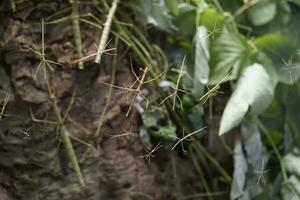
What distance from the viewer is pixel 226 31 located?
821mm

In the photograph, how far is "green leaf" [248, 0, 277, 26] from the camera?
0.88 meters

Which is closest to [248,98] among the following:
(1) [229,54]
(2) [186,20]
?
(1) [229,54]

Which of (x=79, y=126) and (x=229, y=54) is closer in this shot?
(x=79, y=126)

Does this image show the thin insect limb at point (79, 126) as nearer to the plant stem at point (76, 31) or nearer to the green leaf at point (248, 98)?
the plant stem at point (76, 31)

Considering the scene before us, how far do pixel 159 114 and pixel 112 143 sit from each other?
11cm

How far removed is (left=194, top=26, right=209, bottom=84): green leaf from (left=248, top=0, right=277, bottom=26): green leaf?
0.48 ft

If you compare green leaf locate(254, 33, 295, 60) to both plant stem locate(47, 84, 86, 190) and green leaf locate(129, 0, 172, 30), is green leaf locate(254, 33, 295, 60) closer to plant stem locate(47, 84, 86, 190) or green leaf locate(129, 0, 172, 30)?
green leaf locate(129, 0, 172, 30)

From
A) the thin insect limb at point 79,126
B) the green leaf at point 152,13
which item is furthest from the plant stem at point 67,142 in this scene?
the green leaf at point 152,13

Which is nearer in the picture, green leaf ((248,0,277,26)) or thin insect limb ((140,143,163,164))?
thin insect limb ((140,143,163,164))

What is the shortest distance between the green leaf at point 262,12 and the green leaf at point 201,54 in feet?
0.48

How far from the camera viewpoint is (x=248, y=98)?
0.76 metres

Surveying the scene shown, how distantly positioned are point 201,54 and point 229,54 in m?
0.06

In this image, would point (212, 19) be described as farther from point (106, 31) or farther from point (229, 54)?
point (106, 31)

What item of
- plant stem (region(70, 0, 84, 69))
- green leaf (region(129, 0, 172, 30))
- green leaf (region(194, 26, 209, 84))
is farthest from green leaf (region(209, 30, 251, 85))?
plant stem (region(70, 0, 84, 69))
